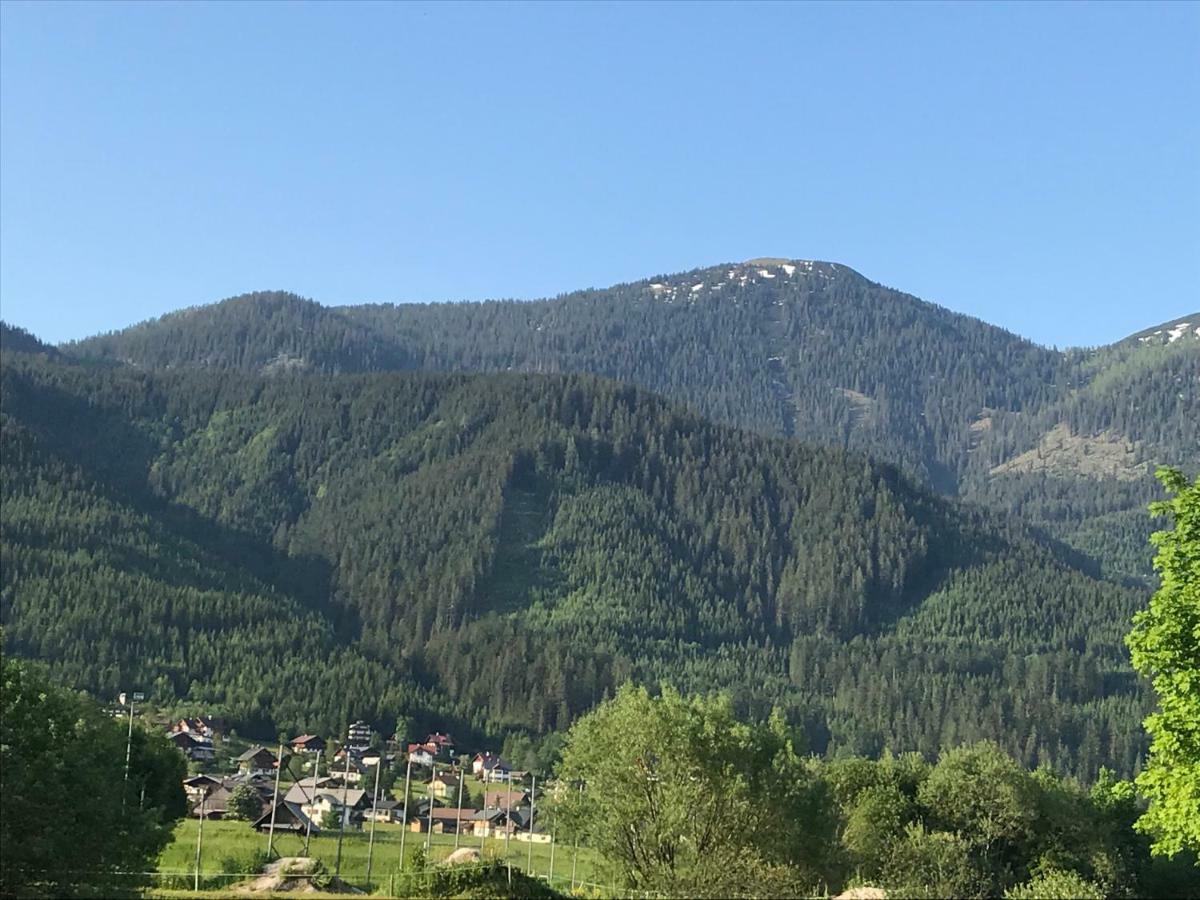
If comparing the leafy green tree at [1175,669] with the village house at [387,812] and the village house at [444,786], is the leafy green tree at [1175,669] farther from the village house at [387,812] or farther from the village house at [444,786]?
the village house at [444,786]

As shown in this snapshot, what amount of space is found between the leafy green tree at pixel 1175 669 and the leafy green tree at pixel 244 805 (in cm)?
10428

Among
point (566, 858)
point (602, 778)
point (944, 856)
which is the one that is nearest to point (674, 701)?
point (602, 778)

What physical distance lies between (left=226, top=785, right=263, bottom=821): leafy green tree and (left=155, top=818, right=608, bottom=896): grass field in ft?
13.1

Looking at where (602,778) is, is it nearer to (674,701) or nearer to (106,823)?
(674,701)

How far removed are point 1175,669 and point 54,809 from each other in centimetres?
3848

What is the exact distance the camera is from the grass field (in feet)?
226

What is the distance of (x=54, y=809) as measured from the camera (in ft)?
159

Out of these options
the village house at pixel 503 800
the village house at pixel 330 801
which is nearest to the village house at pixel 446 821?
the village house at pixel 330 801

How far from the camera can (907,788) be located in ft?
321

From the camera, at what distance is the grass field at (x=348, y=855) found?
68812 millimetres

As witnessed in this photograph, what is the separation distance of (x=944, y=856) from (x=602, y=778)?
30444 millimetres

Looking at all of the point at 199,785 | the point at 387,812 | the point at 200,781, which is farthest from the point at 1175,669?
the point at 200,781

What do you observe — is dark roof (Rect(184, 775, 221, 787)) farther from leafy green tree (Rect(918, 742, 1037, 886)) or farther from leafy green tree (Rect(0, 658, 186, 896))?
leafy green tree (Rect(0, 658, 186, 896))

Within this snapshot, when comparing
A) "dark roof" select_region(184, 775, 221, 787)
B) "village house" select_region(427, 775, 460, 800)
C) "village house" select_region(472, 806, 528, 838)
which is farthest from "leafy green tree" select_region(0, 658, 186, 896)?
"village house" select_region(427, 775, 460, 800)
